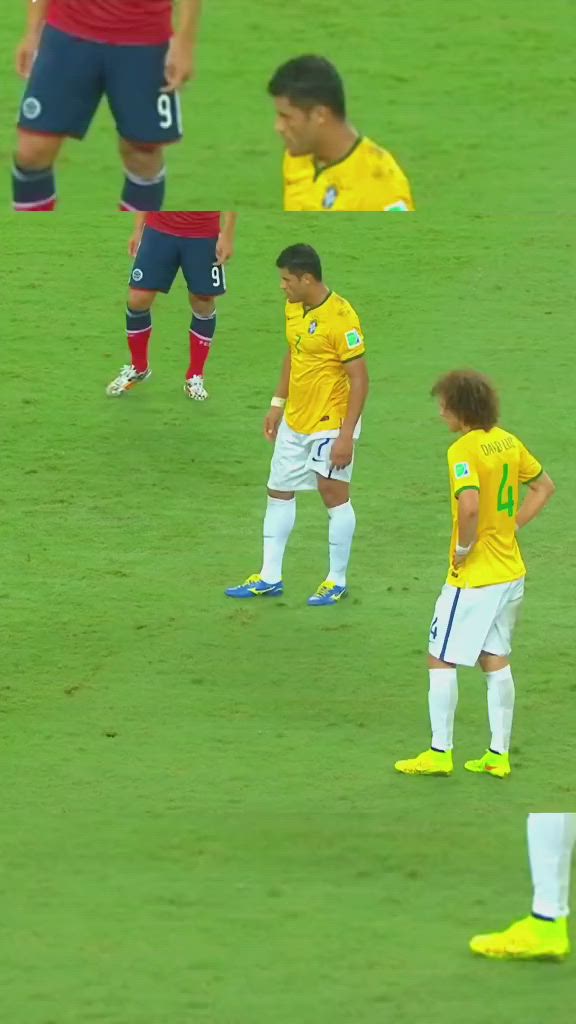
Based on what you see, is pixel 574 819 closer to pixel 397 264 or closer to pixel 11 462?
pixel 11 462

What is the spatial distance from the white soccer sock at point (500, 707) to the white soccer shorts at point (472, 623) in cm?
9

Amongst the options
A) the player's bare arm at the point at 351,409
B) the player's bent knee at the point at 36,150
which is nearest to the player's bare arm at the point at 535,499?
the player's bare arm at the point at 351,409

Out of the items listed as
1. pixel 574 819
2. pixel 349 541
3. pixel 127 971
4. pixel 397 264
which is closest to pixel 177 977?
pixel 127 971

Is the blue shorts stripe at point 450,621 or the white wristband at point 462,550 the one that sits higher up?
the white wristband at point 462,550

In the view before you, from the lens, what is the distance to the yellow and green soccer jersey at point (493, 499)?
6312mm

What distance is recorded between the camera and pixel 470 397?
20.6ft

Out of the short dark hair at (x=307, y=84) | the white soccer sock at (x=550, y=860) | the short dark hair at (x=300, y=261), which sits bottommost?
the white soccer sock at (x=550, y=860)

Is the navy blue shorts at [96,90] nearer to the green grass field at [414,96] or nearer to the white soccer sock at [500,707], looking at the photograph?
the white soccer sock at [500,707]

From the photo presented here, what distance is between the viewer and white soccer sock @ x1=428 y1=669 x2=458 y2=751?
637cm

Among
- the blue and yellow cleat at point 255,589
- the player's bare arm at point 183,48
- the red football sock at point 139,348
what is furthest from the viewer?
the red football sock at point 139,348

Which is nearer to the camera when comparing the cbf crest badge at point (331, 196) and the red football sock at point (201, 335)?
the cbf crest badge at point (331, 196)

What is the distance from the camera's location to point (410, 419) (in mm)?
9555

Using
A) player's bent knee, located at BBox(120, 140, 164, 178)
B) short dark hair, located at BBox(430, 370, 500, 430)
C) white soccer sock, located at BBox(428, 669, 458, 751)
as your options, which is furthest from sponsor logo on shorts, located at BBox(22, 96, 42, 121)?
white soccer sock, located at BBox(428, 669, 458, 751)

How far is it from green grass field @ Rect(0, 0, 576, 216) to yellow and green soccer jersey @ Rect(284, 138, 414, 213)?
4009 millimetres
